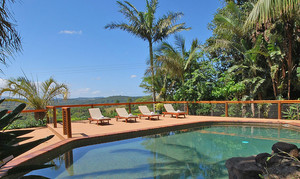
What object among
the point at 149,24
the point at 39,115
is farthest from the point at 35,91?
the point at 149,24

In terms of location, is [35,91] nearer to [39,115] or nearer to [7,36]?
[39,115]

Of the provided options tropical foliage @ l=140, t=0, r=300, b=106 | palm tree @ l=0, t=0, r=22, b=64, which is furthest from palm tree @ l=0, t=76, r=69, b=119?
palm tree @ l=0, t=0, r=22, b=64

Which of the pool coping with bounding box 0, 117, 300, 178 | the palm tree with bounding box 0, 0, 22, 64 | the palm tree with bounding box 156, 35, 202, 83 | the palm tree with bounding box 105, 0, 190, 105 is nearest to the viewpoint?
the palm tree with bounding box 0, 0, 22, 64

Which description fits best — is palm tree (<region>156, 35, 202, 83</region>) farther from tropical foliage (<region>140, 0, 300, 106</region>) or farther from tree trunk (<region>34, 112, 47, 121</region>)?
tree trunk (<region>34, 112, 47, 121</region>)

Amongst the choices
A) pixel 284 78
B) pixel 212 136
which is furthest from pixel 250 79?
pixel 212 136

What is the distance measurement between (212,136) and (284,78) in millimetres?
5807

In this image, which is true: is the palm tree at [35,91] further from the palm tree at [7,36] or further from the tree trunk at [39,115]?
the palm tree at [7,36]

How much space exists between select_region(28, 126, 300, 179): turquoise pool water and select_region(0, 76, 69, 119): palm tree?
4895 millimetres

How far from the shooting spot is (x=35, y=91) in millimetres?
9320

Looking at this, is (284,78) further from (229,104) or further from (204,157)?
(204,157)

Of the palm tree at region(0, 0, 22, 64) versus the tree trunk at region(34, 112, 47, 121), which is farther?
the tree trunk at region(34, 112, 47, 121)

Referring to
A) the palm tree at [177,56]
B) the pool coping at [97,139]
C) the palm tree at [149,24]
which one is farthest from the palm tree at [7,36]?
the palm tree at [149,24]

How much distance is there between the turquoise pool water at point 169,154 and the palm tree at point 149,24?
7.34 metres

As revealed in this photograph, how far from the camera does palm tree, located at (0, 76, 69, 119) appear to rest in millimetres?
8781
